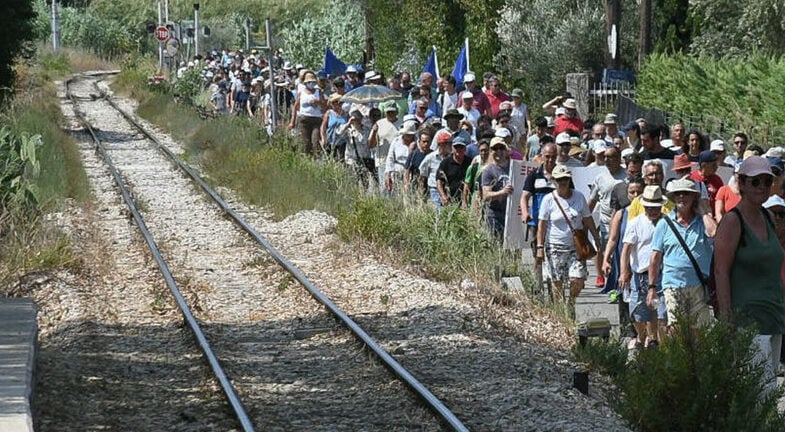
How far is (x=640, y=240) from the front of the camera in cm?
1259

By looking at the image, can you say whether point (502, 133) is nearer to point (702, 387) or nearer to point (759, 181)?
point (759, 181)

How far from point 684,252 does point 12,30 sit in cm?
2358

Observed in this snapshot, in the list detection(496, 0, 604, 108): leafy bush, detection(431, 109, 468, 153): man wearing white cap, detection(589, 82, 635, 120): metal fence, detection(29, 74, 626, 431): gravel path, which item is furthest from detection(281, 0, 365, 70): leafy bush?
detection(431, 109, 468, 153): man wearing white cap

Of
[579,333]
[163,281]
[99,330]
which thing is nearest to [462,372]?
[579,333]

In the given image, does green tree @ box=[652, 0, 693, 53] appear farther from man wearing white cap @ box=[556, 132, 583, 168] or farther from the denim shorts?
the denim shorts

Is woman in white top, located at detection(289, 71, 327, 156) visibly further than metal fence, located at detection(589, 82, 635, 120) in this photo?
No

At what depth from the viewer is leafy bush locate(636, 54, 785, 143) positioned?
80.0 feet

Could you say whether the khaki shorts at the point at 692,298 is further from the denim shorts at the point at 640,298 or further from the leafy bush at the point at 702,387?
the leafy bush at the point at 702,387

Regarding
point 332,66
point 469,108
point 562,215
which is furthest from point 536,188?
point 332,66

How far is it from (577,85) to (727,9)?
3.88 meters

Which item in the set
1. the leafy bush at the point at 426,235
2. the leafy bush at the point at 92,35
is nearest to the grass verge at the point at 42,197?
the leafy bush at the point at 426,235

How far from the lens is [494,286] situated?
15320 millimetres

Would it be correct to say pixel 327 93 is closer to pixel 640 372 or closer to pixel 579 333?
pixel 579 333

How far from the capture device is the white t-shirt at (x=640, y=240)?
41.0ft
